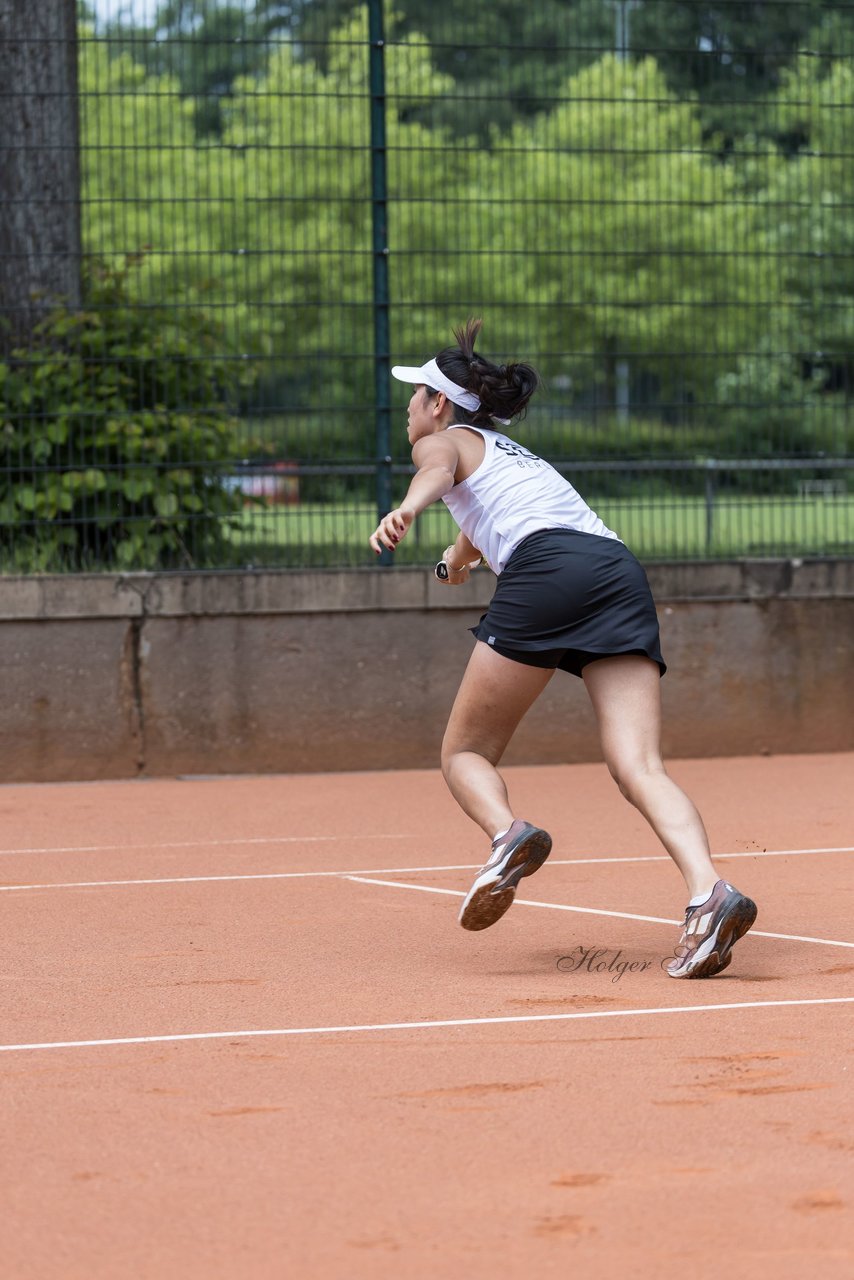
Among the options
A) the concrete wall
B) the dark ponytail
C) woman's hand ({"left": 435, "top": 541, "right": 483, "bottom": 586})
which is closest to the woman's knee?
woman's hand ({"left": 435, "top": 541, "right": 483, "bottom": 586})

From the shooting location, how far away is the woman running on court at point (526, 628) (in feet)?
17.7

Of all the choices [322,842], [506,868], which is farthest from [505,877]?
[322,842]

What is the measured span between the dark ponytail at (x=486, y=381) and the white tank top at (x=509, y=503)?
0.10 meters

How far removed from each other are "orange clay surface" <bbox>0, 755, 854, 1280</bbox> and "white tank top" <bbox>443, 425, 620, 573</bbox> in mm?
1272

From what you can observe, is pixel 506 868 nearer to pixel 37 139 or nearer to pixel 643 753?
pixel 643 753

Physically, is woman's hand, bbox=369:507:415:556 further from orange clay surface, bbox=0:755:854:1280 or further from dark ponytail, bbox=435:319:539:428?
orange clay surface, bbox=0:755:854:1280

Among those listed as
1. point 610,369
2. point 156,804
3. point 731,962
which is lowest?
point 156,804

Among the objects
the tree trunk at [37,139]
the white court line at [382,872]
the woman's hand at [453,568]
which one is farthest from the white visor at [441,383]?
the tree trunk at [37,139]

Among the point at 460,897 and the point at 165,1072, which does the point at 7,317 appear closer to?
the point at 460,897

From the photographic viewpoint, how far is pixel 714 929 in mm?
5238

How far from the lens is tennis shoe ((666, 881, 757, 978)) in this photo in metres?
5.22

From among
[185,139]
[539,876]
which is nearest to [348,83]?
[185,139]

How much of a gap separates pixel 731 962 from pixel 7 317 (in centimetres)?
657

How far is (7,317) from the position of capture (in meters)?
10.7
